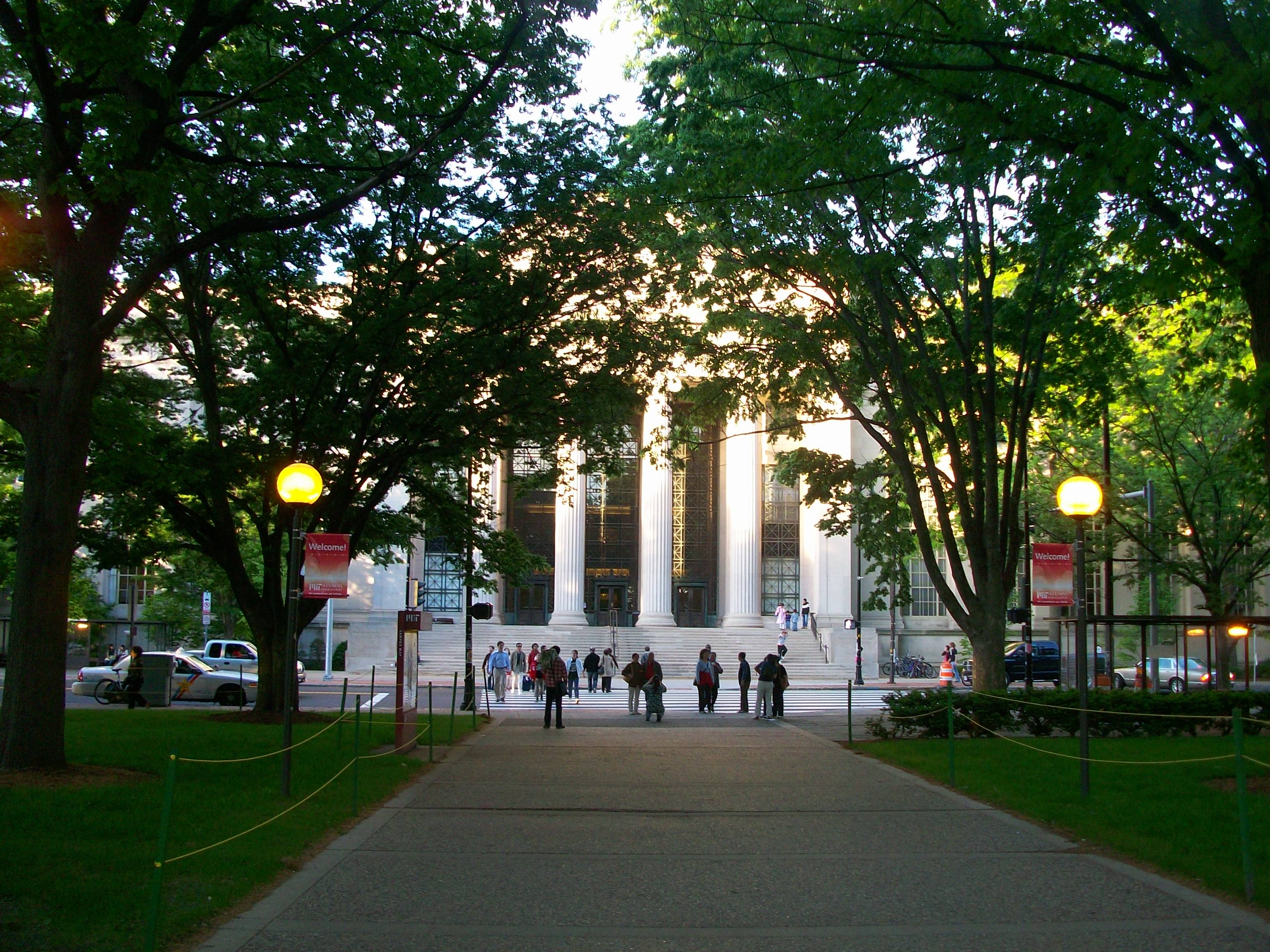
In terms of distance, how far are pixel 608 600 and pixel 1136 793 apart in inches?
1744

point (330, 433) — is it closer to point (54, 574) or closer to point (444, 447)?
point (444, 447)

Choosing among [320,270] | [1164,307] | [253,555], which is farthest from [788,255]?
[253,555]

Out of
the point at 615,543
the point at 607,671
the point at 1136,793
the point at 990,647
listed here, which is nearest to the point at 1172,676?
the point at 607,671

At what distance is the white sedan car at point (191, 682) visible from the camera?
32688mm

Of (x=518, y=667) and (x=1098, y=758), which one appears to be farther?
(x=518, y=667)

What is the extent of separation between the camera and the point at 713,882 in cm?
907

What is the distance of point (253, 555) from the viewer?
5000cm

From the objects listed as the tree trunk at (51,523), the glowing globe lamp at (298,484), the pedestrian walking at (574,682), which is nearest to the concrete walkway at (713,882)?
the glowing globe lamp at (298,484)

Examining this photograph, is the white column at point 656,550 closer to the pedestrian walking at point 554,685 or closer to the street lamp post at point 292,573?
the pedestrian walking at point 554,685

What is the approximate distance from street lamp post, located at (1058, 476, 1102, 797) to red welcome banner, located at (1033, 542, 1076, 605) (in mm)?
151

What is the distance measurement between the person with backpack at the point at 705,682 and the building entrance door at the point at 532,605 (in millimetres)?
25611

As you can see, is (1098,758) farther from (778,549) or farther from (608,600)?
(608,600)

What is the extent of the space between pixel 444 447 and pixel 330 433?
7.03ft

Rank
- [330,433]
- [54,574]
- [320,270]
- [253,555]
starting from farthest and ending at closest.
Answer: [253,555] → [320,270] → [330,433] → [54,574]
